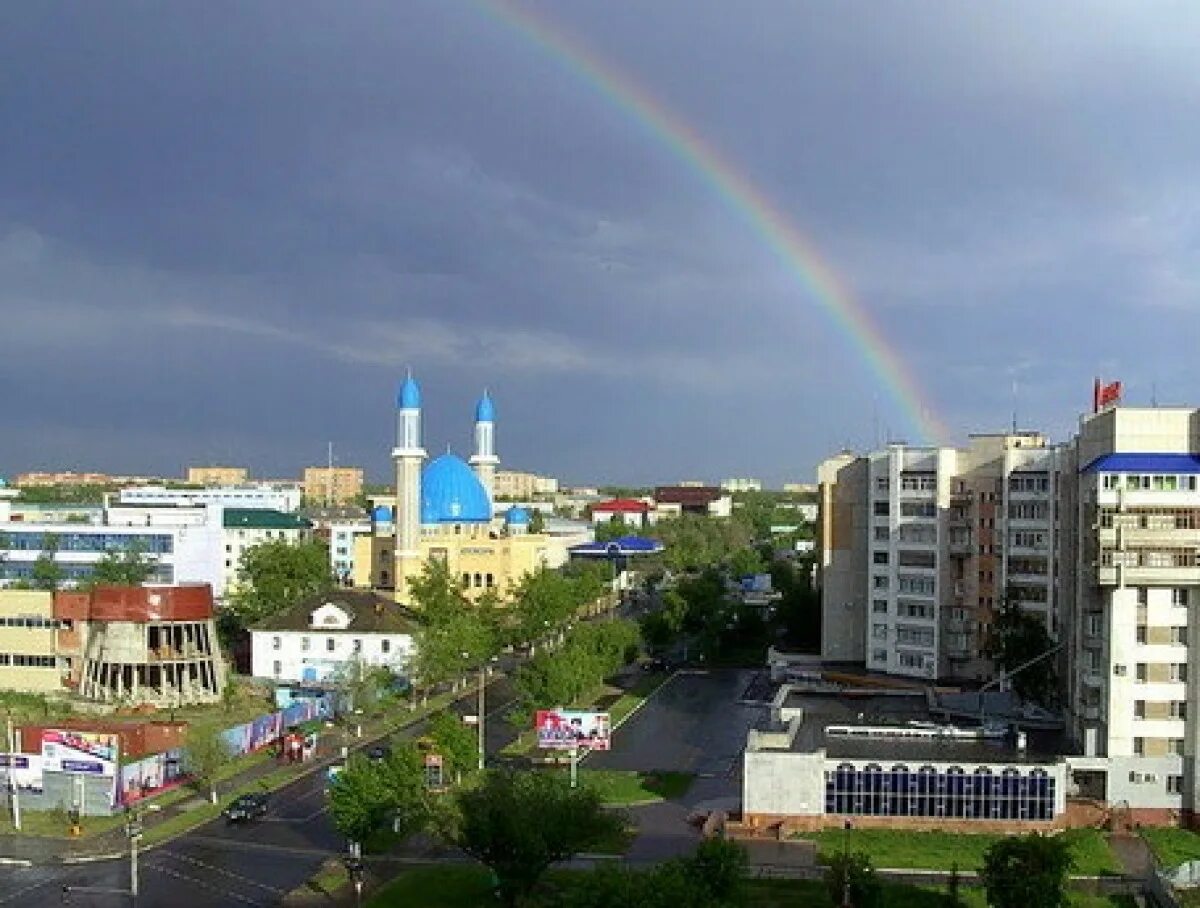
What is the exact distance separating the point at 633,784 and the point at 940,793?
1166 centimetres

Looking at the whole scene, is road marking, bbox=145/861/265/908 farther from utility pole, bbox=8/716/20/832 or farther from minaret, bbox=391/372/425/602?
minaret, bbox=391/372/425/602

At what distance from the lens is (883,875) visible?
37.5 meters

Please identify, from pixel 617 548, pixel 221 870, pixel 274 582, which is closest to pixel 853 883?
pixel 221 870

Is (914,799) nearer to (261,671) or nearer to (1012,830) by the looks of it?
(1012,830)

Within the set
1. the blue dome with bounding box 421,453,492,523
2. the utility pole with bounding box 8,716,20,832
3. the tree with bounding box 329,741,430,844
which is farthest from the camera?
the blue dome with bounding box 421,453,492,523

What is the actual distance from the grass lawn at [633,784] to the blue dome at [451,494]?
167 feet

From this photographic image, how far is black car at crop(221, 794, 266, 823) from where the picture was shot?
43219 mm

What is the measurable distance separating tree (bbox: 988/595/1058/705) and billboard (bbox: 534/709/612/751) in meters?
20.4

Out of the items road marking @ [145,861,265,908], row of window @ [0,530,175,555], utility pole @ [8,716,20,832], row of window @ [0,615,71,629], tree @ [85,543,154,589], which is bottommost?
road marking @ [145,861,265,908]

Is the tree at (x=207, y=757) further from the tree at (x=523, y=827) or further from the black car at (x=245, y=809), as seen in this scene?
the tree at (x=523, y=827)

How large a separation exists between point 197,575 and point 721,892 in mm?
81460

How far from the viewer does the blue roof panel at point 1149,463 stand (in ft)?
153

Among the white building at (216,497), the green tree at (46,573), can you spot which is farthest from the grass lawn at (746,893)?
the white building at (216,497)

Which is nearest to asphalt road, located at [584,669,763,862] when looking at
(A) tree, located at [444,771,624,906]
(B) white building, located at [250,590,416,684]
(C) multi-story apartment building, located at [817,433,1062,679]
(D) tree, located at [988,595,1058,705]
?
(A) tree, located at [444,771,624,906]
